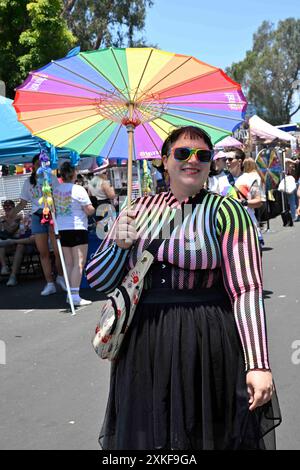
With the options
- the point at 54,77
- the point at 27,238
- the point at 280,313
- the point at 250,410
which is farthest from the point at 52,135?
the point at 27,238

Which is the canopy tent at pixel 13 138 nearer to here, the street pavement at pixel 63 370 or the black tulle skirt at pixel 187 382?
the street pavement at pixel 63 370

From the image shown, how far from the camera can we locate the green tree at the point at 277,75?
6750cm

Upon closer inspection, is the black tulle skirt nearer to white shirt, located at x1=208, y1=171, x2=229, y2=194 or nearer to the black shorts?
the black shorts

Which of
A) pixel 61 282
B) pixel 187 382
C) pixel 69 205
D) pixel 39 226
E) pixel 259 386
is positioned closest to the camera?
pixel 259 386

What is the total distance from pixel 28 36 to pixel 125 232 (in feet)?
70.8

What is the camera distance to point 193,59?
355 centimetres

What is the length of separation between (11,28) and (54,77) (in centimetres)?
2117

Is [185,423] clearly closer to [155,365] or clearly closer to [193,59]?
[155,365]

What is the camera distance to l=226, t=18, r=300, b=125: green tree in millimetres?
67500

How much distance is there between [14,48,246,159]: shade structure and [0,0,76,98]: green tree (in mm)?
19196

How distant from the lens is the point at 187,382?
2445 millimetres

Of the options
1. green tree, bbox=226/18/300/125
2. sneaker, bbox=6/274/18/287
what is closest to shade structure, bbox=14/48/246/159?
→ sneaker, bbox=6/274/18/287

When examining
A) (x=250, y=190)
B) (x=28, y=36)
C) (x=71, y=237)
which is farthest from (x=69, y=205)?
(x=28, y=36)

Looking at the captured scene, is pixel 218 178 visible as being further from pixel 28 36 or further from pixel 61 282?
pixel 28 36
